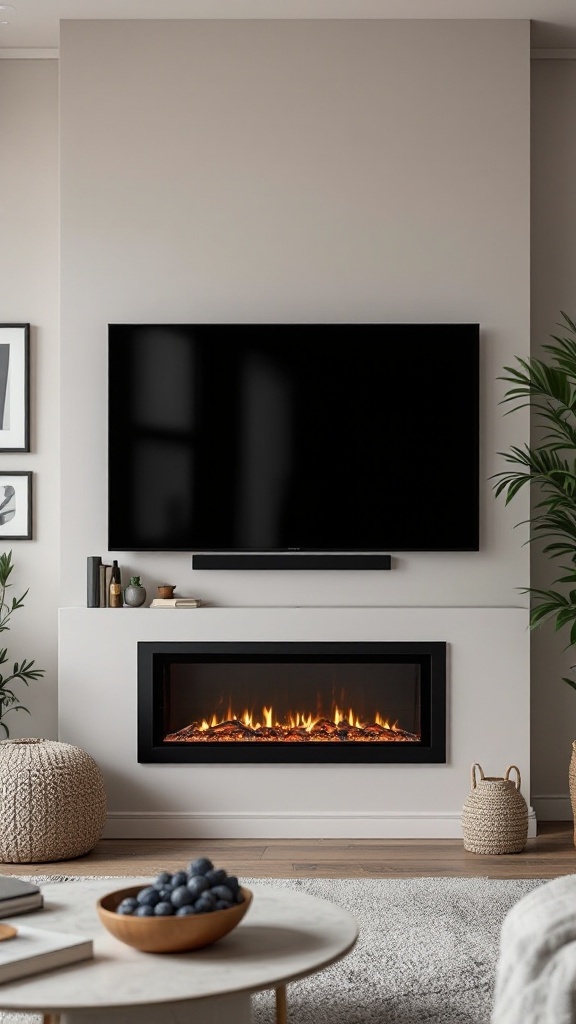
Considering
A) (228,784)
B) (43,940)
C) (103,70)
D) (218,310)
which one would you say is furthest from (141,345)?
(43,940)

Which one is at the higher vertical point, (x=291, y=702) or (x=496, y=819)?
(x=291, y=702)

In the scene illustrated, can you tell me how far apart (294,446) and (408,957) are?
87.9 inches

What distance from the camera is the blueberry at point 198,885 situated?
80.2 inches

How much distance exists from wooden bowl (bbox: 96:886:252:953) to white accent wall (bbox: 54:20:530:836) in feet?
8.52

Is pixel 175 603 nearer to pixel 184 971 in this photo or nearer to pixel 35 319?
pixel 35 319

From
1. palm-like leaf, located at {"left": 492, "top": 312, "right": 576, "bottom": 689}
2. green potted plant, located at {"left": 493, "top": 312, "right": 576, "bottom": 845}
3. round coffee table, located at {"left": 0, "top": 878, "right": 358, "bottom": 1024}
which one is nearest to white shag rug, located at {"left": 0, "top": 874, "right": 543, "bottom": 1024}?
round coffee table, located at {"left": 0, "top": 878, "right": 358, "bottom": 1024}

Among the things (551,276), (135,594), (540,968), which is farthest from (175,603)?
(540,968)

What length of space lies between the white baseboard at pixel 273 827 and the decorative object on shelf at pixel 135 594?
861 mm

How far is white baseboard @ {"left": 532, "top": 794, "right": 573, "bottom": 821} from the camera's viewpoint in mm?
4820

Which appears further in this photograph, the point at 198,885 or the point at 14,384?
the point at 14,384

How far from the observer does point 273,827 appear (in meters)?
4.45

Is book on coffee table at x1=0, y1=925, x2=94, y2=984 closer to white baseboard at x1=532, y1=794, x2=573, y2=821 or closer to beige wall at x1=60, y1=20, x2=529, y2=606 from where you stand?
beige wall at x1=60, y1=20, x2=529, y2=606

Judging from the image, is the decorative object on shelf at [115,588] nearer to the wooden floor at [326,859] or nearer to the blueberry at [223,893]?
the wooden floor at [326,859]

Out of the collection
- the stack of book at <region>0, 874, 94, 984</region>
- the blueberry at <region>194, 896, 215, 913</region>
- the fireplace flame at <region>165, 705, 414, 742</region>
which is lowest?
the fireplace flame at <region>165, 705, 414, 742</region>
